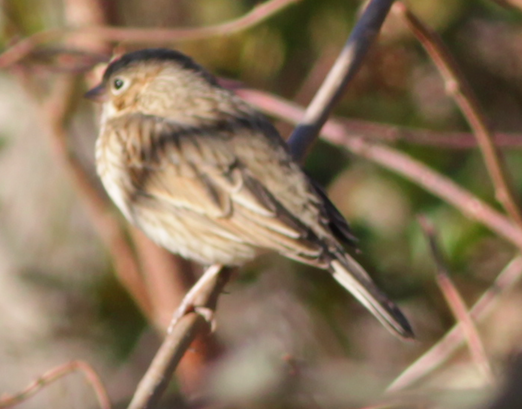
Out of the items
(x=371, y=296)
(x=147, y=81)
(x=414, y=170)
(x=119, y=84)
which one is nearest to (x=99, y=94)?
(x=119, y=84)

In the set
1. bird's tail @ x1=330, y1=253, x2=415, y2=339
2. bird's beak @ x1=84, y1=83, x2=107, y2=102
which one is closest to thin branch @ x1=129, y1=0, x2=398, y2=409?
bird's tail @ x1=330, y1=253, x2=415, y2=339

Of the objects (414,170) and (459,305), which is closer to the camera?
(459,305)

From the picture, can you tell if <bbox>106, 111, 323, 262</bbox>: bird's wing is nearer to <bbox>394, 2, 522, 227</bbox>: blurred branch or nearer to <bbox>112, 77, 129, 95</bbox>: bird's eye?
<bbox>112, 77, 129, 95</bbox>: bird's eye

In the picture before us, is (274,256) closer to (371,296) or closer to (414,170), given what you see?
(414,170)

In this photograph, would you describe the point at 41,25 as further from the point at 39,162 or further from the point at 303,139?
the point at 303,139

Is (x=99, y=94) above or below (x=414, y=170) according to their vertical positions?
above

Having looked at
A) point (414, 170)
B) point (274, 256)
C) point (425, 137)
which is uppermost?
point (414, 170)

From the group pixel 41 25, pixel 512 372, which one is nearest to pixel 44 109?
pixel 41 25
